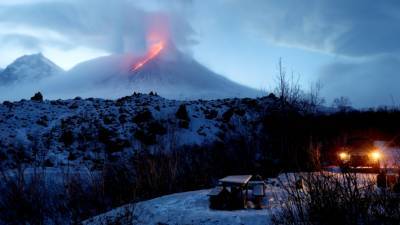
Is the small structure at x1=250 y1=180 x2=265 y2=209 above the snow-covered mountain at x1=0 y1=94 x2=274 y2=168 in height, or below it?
below

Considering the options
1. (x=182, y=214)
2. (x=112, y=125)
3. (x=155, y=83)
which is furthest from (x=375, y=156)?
(x=155, y=83)

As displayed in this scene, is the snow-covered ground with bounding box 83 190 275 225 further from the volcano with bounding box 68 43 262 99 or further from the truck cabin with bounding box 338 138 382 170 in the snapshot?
the volcano with bounding box 68 43 262 99

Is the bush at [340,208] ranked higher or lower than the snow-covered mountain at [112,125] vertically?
lower

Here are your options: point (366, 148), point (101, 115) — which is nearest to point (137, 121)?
point (101, 115)

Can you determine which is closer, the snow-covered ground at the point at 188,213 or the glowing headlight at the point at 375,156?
the snow-covered ground at the point at 188,213

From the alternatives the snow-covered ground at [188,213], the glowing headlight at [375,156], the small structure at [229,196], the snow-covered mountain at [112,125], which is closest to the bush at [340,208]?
the snow-covered ground at [188,213]

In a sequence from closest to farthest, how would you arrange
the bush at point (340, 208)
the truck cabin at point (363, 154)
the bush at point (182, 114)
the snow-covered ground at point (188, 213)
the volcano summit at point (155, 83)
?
the bush at point (340, 208), the snow-covered ground at point (188, 213), the truck cabin at point (363, 154), the bush at point (182, 114), the volcano summit at point (155, 83)

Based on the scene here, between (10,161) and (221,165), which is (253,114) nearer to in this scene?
(221,165)

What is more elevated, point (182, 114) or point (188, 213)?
point (182, 114)

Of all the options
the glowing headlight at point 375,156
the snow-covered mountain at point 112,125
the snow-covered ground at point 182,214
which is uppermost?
the snow-covered mountain at point 112,125

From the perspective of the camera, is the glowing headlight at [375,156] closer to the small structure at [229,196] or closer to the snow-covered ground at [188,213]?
the snow-covered ground at [188,213]

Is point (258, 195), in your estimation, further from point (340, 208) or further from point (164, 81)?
point (164, 81)

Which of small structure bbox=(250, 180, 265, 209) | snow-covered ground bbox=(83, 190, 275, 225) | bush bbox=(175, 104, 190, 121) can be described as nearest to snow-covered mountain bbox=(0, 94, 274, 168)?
bush bbox=(175, 104, 190, 121)

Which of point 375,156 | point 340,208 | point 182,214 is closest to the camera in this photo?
point 340,208
